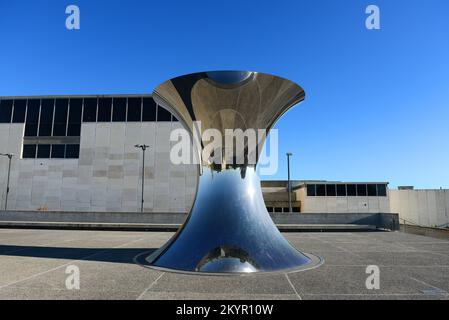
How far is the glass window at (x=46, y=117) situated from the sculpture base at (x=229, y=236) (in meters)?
42.2

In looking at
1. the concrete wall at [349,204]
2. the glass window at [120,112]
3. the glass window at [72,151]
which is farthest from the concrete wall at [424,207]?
the glass window at [72,151]

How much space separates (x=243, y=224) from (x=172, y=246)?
1.64m

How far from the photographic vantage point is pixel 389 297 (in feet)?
16.5

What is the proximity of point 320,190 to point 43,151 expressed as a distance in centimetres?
3465

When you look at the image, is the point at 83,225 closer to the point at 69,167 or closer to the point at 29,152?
the point at 69,167

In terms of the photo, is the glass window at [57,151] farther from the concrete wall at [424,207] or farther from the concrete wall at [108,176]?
the concrete wall at [424,207]

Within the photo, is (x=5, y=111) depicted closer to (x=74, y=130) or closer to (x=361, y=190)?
(x=74, y=130)

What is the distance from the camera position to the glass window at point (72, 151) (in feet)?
147

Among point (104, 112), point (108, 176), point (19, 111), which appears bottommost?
point (108, 176)

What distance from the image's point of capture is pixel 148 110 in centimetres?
4478

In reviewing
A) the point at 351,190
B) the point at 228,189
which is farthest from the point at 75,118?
the point at 228,189

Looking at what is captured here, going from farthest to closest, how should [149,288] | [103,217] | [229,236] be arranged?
[103,217], [229,236], [149,288]
